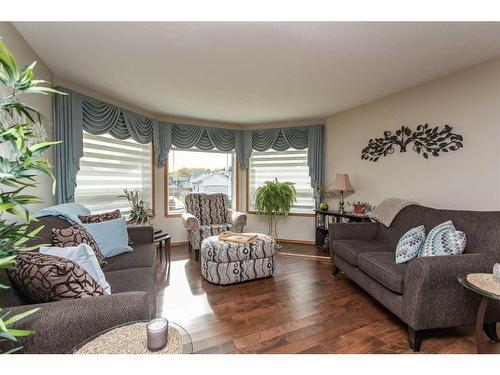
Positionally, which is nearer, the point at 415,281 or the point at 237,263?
the point at 415,281

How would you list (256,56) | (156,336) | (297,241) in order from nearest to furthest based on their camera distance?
(156,336) < (256,56) < (297,241)

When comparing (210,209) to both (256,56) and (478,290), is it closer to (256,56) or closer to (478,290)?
(256,56)

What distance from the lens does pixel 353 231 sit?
2.88m

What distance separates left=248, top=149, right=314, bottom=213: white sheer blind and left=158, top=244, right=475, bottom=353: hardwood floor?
170 cm

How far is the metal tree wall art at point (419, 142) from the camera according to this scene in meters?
2.56

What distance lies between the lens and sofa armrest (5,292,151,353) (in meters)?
0.87

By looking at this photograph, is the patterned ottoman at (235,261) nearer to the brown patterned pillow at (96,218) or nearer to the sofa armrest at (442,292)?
the brown patterned pillow at (96,218)

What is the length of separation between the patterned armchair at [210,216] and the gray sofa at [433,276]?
179 centimetres

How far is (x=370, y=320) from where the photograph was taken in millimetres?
1935

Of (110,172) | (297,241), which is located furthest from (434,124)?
(110,172)

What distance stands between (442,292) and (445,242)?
1.40 feet
